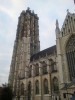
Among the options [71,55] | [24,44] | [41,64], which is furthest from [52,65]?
[24,44]

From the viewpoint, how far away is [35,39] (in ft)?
204

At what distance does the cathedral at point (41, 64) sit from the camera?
35.8 metres

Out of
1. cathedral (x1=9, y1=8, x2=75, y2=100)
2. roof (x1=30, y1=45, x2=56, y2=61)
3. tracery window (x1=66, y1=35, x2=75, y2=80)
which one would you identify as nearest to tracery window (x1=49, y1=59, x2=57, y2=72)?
cathedral (x1=9, y1=8, x2=75, y2=100)

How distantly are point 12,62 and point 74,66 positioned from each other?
3080cm

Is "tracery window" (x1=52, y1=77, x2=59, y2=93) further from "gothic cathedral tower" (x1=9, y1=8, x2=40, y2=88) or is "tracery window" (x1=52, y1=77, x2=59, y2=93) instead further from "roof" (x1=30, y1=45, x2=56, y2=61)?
"gothic cathedral tower" (x1=9, y1=8, x2=40, y2=88)

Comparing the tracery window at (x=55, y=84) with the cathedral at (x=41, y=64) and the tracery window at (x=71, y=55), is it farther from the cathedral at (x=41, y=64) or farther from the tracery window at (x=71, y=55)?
the tracery window at (x=71, y=55)

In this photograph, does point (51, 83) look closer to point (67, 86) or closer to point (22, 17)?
point (67, 86)

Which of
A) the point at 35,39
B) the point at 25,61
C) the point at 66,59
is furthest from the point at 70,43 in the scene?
the point at 35,39

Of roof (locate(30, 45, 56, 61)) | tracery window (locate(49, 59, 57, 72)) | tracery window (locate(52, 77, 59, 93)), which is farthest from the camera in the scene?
roof (locate(30, 45, 56, 61))

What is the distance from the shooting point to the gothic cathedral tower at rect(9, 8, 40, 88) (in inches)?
2147

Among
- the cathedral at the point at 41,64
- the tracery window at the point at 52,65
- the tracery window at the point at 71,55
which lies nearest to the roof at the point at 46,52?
the cathedral at the point at 41,64

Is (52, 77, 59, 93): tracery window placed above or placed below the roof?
below

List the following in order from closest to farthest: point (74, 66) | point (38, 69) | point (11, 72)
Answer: point (74, 66)
point (38, 69)
point (11, 72)

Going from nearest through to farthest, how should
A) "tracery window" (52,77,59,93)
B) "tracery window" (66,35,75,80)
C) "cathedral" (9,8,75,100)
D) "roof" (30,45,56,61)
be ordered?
"tracery window" (66,35,75,80) → "cathedral" (9,8,75,100) → "tracery window" (52,77,59,93) → "roof" (30,45,56,61)
